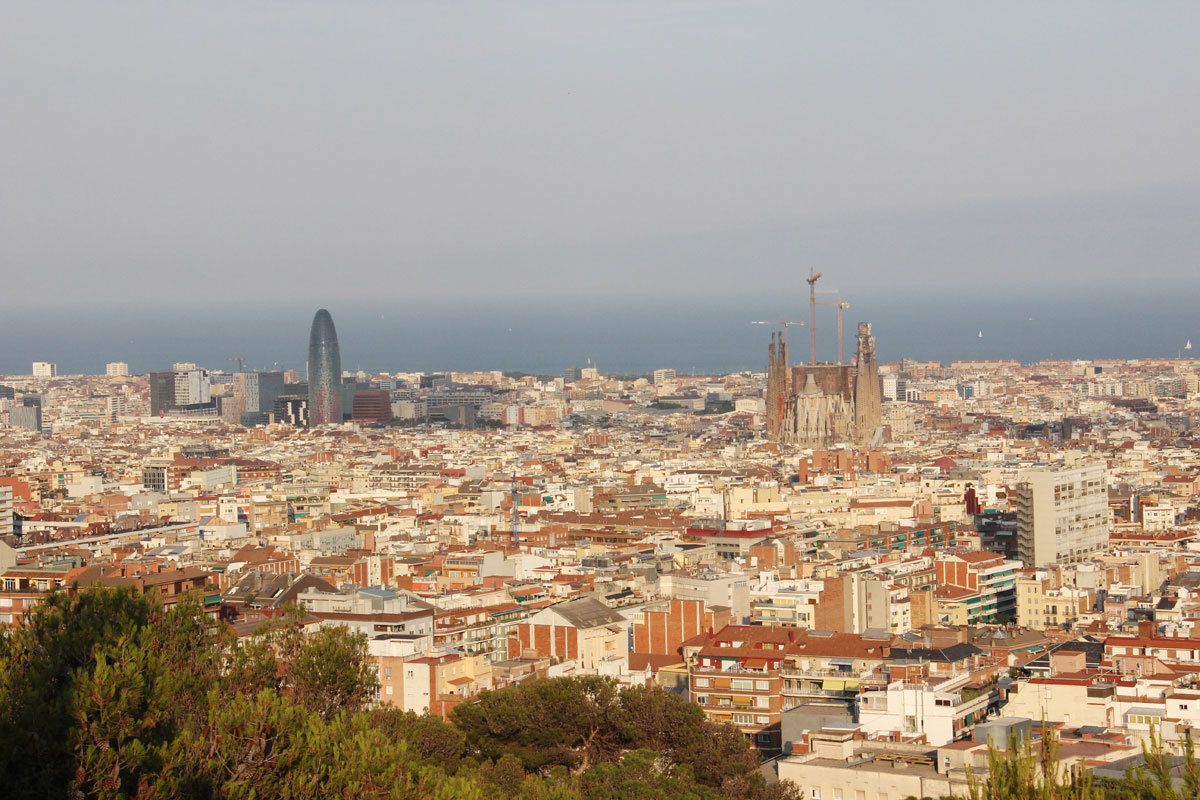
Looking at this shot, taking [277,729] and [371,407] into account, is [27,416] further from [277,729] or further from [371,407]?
[277,729]

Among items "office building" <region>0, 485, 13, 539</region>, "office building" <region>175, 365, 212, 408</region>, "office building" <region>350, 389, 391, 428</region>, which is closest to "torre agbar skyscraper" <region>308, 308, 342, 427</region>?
"office building" <region>350, 389, 391, 428</region>

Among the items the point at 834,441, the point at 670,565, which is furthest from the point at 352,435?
the point at 670,565

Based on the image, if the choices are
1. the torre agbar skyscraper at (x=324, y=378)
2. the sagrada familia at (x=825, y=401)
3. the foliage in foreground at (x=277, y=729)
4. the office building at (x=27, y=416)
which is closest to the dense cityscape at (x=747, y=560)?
the sagrada familia at (x=825, y=401)

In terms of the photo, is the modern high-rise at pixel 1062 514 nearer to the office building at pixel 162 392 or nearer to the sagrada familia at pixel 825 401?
the sagrada familia at pixel 825 401

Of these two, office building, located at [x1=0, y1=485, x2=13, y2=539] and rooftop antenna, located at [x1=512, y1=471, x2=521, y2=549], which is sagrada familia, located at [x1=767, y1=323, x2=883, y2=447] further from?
office building, located at [x1=0, y1=485, x2=13, y2=539]

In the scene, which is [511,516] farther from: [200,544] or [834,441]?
[834,441]
